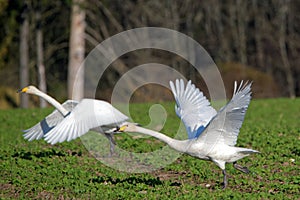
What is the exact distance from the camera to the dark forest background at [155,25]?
84.3ft

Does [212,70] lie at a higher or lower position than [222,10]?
lower

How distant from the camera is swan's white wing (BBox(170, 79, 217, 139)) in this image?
9.43 metres

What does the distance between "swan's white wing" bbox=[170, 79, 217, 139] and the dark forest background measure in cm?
1414

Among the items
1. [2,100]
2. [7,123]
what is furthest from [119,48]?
[7,123]

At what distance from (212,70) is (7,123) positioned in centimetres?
1523

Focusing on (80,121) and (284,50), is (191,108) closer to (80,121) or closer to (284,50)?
(80,121)

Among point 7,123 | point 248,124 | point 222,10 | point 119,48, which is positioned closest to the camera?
point 248,124

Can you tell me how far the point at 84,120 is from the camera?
9.56 meters

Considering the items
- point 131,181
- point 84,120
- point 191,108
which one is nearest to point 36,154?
point 84,120

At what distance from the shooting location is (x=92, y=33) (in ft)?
98.8

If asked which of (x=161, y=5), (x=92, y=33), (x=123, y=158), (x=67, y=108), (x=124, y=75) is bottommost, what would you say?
(x=123, y=158)

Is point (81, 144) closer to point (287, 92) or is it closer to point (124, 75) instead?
point (124, 75)

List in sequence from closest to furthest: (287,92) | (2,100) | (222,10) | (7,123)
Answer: (7,123)
(2,100)
(287,92)
(222,10)

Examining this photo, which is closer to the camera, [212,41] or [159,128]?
[159,128]
